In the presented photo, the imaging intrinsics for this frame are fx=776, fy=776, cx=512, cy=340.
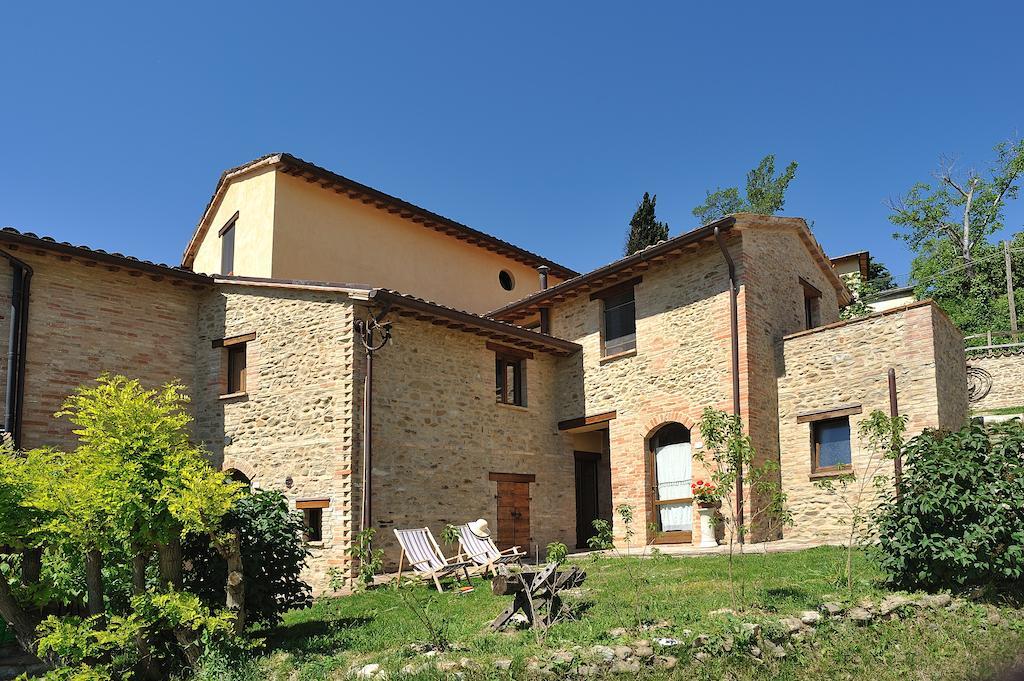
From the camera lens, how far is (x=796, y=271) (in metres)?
16.2

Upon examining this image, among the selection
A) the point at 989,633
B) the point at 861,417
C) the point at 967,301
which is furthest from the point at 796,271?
the point at 967,301

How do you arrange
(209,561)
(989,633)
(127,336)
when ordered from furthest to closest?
(127,336), (209,561), (989,633)

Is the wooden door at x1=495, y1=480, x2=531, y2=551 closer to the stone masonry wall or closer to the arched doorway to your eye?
the arched doorway

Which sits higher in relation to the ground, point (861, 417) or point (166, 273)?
point (166, 273)

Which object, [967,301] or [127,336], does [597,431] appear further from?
[967,301]

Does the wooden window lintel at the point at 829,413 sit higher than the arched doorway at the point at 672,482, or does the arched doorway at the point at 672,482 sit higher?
the wooden window lintel at the point at 829,413

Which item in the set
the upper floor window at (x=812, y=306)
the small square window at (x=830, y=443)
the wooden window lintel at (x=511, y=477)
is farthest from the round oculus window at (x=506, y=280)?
the small square window at (x=830, y=443)

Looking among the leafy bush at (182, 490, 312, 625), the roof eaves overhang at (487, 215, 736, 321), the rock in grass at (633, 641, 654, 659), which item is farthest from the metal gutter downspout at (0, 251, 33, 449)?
the rock in grass at (633, 641, 654, 659)

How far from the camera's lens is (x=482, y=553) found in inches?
482

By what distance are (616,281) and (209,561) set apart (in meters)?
10.5

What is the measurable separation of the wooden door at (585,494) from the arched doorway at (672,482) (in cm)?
274

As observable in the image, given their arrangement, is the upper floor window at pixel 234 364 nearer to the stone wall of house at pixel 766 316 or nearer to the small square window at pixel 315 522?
the small square window at pixel 315 522

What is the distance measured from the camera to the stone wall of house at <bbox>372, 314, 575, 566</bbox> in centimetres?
1303

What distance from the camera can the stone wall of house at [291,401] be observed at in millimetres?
12469
